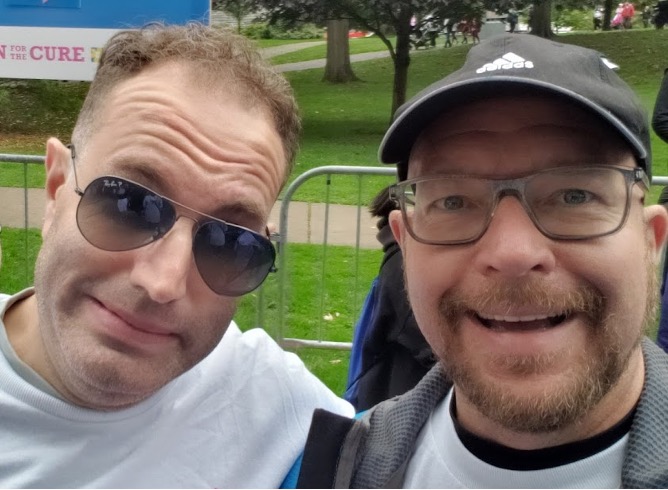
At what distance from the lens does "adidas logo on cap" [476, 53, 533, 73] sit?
1.67m

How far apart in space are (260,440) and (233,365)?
236mm

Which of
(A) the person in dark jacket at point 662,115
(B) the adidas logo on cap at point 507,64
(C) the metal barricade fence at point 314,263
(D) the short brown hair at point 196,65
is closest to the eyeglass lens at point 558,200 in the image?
(B) the adidas logo on cap at point 507,64

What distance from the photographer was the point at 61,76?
4.18 m

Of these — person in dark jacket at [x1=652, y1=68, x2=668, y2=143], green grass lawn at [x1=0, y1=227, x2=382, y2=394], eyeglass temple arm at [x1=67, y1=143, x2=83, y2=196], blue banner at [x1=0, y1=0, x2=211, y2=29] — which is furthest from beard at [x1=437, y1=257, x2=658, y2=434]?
person in dark jacket at [x1=652, y1=68, x2=668, y2=143]

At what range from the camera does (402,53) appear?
1430 centimetres

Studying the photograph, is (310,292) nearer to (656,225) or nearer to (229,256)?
(229,256)

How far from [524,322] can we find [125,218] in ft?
3.25

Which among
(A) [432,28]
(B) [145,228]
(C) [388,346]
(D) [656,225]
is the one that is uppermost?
(D) [656,225]

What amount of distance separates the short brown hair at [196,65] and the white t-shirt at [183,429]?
0.59m

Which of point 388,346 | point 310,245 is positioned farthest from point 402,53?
point 388,346

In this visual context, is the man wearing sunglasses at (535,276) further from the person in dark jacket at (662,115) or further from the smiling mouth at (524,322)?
the person in dark jacket at (662,115)

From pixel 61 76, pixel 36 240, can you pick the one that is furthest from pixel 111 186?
pixel 36 240

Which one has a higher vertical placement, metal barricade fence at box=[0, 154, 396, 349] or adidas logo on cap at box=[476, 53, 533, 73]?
adidas logo on cap at box=[476, 53, 533, 73]

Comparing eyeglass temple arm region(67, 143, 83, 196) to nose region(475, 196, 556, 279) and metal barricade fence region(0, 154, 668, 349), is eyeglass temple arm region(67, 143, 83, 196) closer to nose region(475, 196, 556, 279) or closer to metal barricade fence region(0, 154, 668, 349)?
nose region(475, 196, 556, 279)
